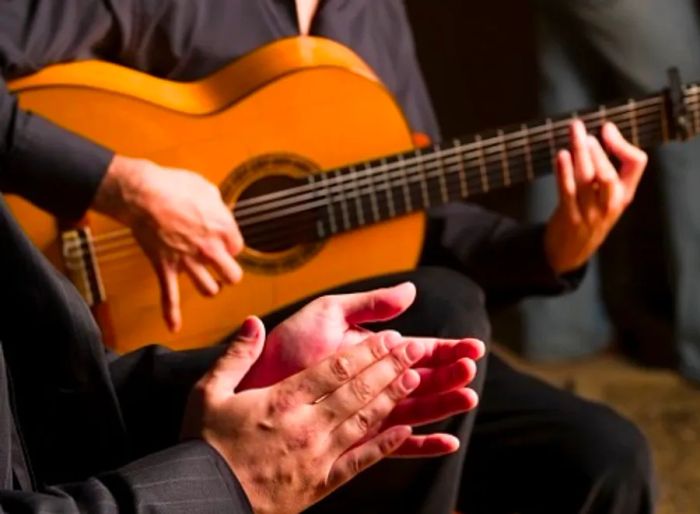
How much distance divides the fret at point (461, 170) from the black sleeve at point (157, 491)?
2.17ft

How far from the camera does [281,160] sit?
1.29m

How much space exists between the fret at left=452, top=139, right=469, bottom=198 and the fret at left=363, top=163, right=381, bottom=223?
0.10m

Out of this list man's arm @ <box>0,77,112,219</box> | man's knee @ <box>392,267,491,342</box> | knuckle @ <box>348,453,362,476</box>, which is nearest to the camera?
knuckle @ <box>348,453,362,476</box>

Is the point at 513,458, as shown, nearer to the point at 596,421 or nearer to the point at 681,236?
the point at 596,421

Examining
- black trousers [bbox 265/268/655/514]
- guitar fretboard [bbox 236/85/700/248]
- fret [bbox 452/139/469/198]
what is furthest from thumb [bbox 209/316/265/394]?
fret [bbox 452/139/469/198]

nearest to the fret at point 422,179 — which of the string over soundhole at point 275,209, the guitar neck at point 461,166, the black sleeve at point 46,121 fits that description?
the guitar neck at point 461,166

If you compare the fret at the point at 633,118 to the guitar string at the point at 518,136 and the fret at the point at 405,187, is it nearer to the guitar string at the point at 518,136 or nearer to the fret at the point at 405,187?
the guitar string at the point at 518,136

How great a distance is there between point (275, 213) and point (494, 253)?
0.27m

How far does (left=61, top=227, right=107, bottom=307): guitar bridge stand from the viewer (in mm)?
1201

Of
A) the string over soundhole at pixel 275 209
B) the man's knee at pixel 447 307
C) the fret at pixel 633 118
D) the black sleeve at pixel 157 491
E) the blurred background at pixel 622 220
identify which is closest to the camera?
the black sleeve at pixel 157 491

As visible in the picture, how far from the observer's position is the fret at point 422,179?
1332mm

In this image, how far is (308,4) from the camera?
1.34 metres

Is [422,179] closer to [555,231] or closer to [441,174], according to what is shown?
[441,174]

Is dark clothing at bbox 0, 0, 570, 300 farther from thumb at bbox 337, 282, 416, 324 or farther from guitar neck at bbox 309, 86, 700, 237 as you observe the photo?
thumb at bbox 337, 282, 416, 324
